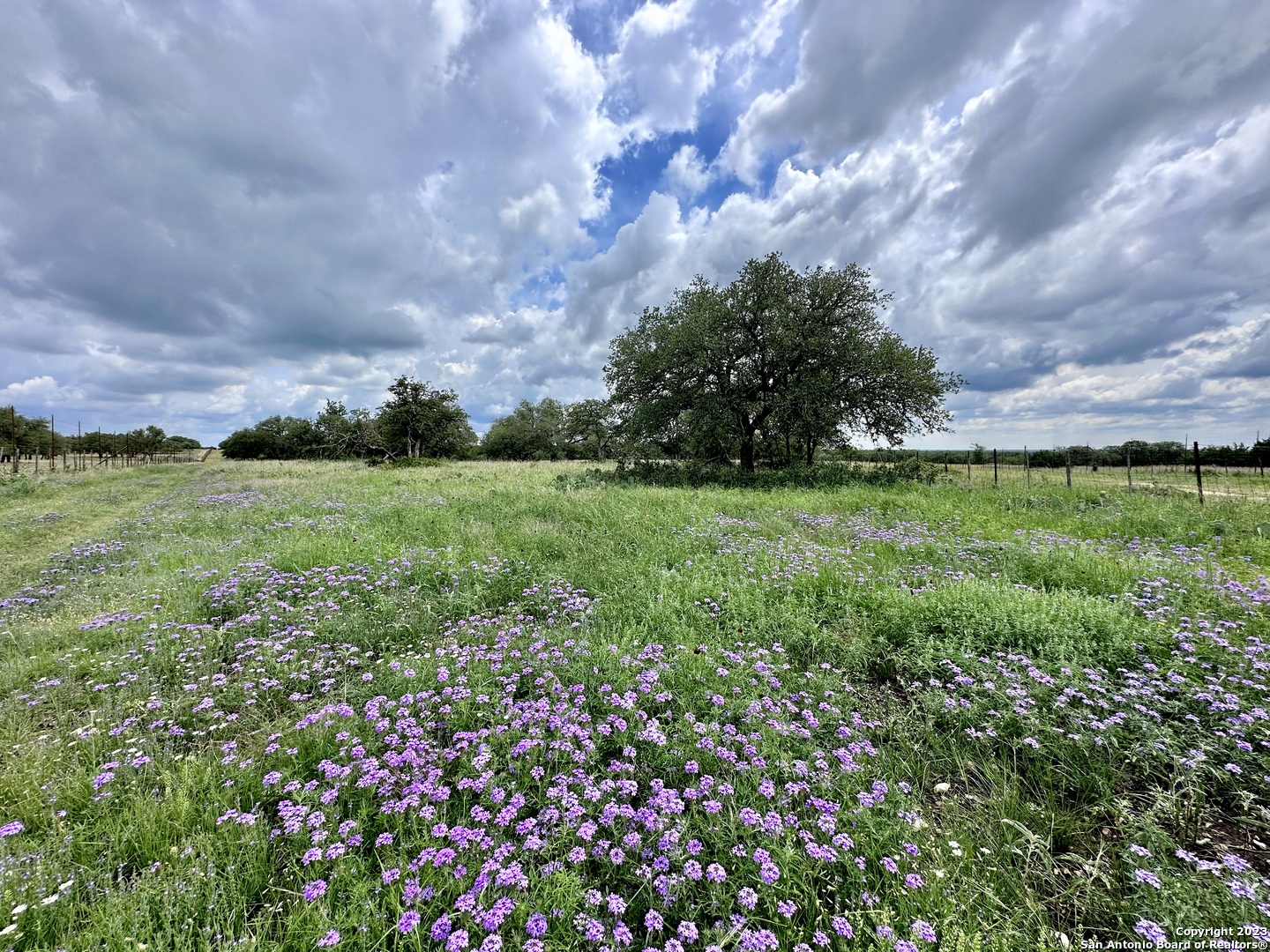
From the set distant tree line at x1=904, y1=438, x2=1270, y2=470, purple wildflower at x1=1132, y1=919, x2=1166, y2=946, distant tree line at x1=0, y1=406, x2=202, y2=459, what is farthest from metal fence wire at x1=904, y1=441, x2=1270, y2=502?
distant tree line at x1=0, y1=406, x2=202, y2=459

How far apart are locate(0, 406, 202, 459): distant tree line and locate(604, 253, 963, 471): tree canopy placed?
171 ft

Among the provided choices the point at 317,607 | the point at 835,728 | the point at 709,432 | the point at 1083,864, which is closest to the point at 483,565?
the point at 317,607

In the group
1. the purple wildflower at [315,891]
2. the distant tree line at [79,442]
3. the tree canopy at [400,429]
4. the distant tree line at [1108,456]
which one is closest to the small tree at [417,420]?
the tree canopy at [400,429]

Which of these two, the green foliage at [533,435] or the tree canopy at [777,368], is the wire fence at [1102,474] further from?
the green foliage at [533,435]

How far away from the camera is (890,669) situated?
4.26 metres

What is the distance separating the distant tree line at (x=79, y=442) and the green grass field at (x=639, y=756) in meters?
54.3

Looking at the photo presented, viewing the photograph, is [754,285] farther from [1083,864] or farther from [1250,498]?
[1083,864]

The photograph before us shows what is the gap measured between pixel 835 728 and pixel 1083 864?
1.34 meters

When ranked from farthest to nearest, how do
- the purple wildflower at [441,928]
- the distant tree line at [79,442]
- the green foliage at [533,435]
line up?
the green foliage at [533,435] → the distant tree line at [79,442] → the purple wildflower at [441,928]

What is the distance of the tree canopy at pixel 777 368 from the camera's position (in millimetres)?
17781

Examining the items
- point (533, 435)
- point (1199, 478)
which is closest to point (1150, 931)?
point (1199, 478)

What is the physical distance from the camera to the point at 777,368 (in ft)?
64.3

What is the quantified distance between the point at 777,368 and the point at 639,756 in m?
18.9

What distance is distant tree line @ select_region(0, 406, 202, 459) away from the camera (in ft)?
137
